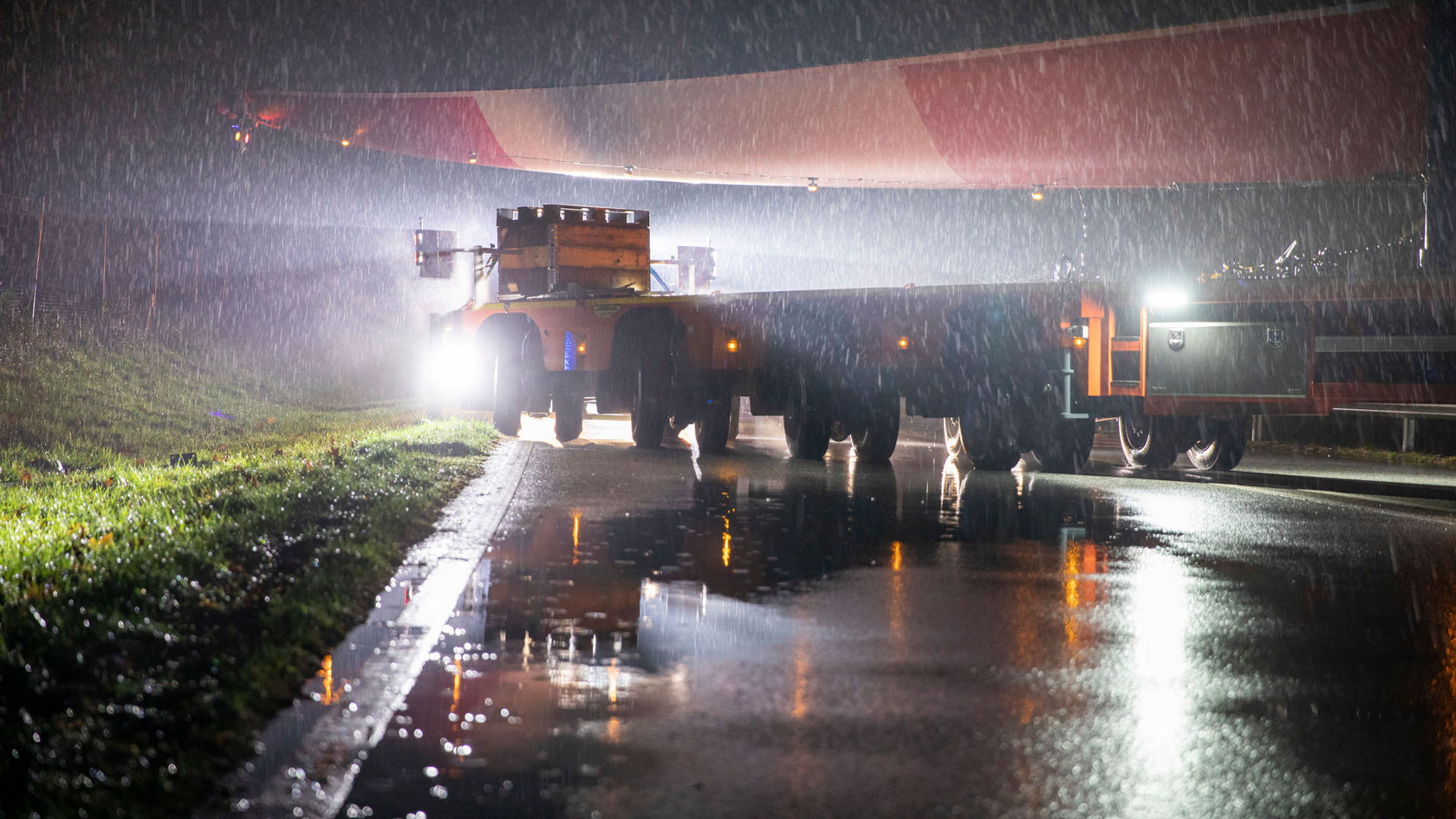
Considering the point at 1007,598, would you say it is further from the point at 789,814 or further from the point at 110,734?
the point at 110,734

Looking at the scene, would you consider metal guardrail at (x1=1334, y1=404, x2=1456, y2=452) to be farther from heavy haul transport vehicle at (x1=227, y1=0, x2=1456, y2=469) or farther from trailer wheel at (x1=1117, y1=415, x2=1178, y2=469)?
trailer wheel at (x1=1117, y1=415, x2=1178, y2=469)

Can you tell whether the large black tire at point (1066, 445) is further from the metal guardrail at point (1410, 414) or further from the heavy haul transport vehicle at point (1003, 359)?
the metal guardrail at point (1410, 414)

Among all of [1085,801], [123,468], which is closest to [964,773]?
[1085,801]

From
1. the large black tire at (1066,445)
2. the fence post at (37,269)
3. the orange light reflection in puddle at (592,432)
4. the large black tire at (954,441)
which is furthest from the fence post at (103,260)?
the large black tire at (1066,445)

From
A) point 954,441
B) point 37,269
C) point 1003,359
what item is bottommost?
point 954,441

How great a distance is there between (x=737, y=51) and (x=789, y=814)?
2343cm

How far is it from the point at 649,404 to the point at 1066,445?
20.2 ft

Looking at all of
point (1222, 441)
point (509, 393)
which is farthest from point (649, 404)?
point (1222, 441)

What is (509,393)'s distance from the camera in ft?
79.3

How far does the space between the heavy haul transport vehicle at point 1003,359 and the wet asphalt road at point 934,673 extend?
14.5 ft

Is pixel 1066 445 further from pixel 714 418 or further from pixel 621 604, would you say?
pixel 621 604

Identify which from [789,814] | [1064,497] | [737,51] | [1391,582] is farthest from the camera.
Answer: [737,51]

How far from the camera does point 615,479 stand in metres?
15.4

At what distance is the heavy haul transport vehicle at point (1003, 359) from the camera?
1543 centimetres
